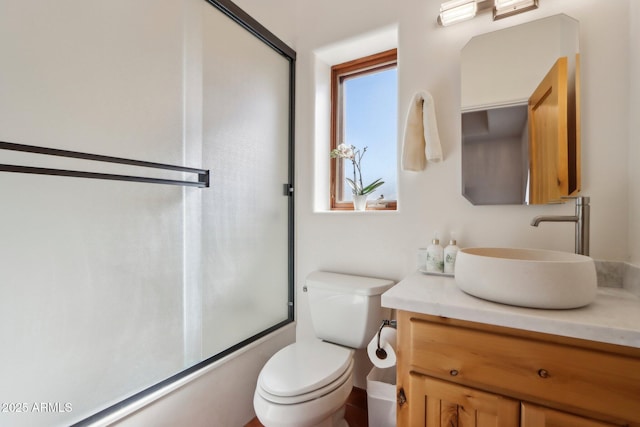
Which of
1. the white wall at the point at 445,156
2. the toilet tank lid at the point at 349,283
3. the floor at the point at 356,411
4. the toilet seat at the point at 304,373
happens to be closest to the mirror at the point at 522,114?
the white wall at the point at 445,156

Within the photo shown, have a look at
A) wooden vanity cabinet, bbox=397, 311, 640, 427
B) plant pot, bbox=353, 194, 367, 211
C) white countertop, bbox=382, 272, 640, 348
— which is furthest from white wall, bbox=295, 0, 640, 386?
wooden vanity cabinet, bbox=397, 311, 640, 427

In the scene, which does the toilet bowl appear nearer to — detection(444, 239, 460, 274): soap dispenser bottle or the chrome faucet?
detection(444, 239, 460, 274): soap dispenser bottle

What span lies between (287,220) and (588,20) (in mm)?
1635

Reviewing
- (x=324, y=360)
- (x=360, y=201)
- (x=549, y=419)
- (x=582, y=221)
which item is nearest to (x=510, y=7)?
(x=582, y=221)

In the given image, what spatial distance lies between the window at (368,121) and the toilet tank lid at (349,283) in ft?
1.53

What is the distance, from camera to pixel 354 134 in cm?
186

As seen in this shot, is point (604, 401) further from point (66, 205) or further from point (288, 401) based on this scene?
point (66, 205)

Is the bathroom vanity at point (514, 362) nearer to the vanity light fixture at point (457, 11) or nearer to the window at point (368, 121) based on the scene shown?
the window at point (368, 121)

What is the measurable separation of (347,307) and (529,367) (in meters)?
0.78

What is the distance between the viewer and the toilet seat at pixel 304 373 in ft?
3.38

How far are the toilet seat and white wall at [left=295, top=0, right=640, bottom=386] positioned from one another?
0.44 metres

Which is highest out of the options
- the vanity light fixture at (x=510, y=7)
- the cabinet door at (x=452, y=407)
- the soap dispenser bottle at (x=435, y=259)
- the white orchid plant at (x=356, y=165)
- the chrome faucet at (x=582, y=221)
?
the vanity light fixture at (x=510, y=7)

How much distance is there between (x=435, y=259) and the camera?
4.05 ft

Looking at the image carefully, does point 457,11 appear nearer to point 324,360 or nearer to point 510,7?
point 510,7
